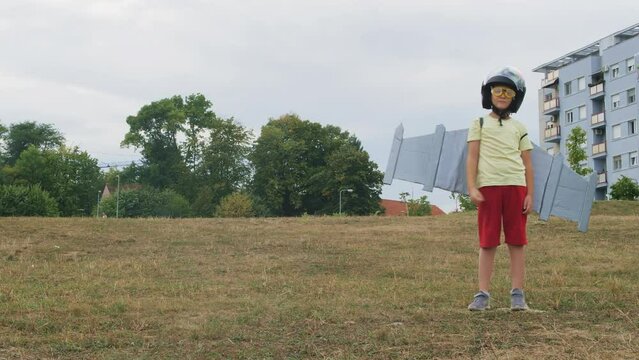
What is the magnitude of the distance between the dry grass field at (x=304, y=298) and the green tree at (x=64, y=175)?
6361 cm

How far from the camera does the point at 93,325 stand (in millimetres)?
6867

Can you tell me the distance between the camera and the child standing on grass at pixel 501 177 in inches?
281

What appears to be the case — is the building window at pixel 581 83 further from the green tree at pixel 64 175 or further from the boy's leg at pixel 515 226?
the boy's leg at pixel 515 226

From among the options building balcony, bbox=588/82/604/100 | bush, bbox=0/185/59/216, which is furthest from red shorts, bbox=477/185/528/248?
building balcony, bbox=588/82/604/100

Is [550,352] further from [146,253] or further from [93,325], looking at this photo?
[146,253]

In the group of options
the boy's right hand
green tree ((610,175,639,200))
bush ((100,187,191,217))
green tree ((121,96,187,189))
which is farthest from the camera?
green tree ((121,96,187,189))

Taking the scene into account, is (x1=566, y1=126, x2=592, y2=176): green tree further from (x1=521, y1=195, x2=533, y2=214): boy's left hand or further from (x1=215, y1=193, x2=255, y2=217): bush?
(x1=521, y1=195, x2=533, y2=214): boy's left hand

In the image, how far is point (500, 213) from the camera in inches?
282

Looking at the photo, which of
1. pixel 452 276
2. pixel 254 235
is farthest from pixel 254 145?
pixel 452 276

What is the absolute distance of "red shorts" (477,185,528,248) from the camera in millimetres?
7113

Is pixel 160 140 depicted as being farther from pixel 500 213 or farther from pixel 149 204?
pixel 500 213

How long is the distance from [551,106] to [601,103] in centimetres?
712

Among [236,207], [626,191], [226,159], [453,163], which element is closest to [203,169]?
[226,159]

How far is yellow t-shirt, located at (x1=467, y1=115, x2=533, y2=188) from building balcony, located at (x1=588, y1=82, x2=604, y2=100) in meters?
68.2
